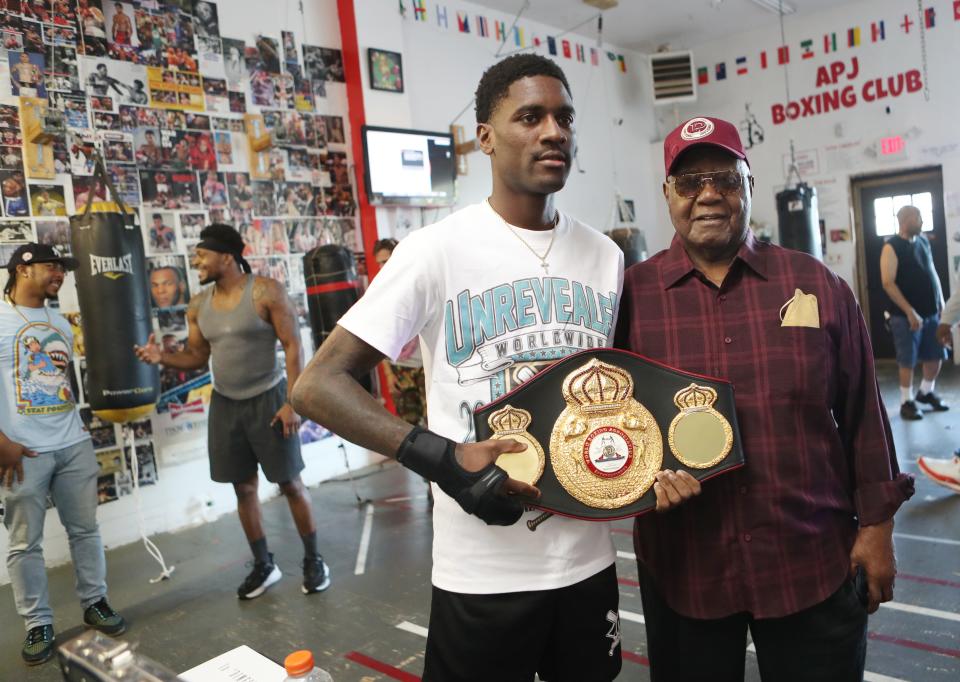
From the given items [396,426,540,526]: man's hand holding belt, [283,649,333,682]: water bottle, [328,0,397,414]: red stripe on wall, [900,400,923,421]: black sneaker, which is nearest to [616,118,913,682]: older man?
[396,426,540,526]: man's hand holding belt

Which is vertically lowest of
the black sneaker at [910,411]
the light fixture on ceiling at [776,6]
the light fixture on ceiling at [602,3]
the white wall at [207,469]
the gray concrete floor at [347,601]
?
the gray concrete floor at [347,601]

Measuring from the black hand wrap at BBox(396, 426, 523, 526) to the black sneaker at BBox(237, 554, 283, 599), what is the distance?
2479mm

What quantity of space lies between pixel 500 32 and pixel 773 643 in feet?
22.2

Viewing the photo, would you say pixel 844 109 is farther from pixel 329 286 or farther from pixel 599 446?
pixel 599 446

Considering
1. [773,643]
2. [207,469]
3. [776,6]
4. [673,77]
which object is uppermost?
[776,6]

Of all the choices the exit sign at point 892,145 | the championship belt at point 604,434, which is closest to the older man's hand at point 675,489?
the championship belt at point 604,434

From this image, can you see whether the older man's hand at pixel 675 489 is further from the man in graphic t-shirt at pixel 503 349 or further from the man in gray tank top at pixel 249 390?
the man in gray tank top at pixel 249 390

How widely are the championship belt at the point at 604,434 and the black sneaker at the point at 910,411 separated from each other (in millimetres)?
4915

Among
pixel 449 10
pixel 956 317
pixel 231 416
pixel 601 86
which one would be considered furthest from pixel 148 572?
pixel 601 86

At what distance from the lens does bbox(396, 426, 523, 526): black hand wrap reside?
1.06 metres

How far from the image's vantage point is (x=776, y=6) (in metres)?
7.48

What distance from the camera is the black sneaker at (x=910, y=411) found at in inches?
206

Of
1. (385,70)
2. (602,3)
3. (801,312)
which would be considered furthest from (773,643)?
(602,3)

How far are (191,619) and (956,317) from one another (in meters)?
4.23
